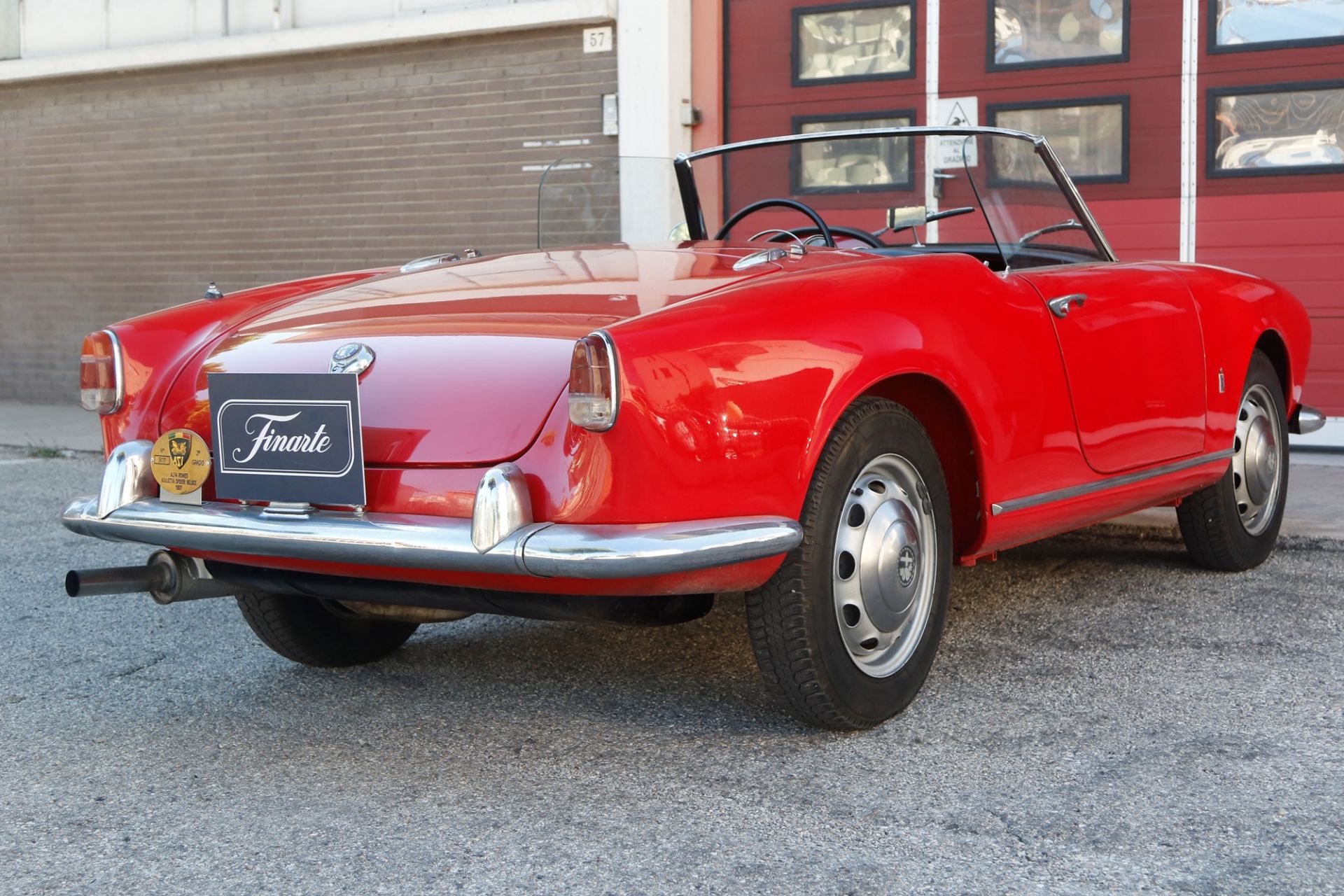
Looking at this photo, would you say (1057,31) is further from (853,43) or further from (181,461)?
(181,461)

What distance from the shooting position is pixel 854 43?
9062mm

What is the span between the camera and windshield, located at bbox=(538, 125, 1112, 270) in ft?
12.7

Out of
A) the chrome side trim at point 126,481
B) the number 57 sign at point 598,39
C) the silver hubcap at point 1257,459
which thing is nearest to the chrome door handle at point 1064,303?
the silver hubcap at point 1257,459

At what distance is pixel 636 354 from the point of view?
249cm

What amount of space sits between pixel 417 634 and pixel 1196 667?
205cm

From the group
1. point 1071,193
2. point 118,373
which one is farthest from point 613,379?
point 1071,193

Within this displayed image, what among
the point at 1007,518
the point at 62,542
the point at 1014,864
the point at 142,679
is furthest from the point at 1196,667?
the point at 62,542

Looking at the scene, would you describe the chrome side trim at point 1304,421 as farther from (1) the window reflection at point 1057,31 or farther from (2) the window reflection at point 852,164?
(1) the window reflection at point 1057,31

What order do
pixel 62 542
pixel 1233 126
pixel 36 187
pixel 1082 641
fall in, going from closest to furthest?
pixel 1082 641 < pixel 62 542 < pixel 1233 126 < pixel 36 187

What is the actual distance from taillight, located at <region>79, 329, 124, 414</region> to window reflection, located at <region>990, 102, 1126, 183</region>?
250 inches

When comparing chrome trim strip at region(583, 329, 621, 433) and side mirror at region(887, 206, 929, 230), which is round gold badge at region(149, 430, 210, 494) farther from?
side mirror at region(887, 206, 929, 230)

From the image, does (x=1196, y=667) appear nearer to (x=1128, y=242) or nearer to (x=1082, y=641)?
(x=1082, y=641)

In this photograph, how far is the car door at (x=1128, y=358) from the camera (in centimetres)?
356

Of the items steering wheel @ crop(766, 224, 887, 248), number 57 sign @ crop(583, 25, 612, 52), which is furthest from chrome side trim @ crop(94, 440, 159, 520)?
number 57 sign @ crop(583, 25, 612, 52)
